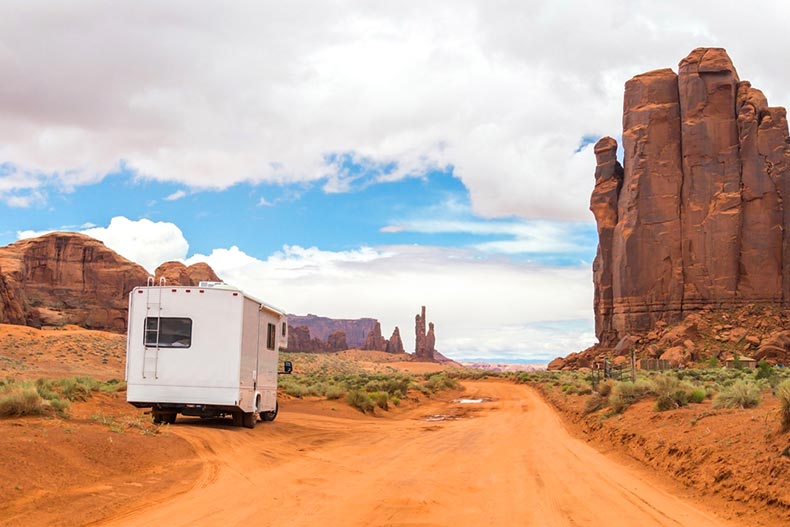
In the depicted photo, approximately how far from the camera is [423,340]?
17225cm

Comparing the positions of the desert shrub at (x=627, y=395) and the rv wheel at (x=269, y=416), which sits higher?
the desert shrub at (x=627, y=395)

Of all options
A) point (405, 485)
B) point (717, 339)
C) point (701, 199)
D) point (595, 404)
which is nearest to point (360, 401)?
point (595, 404)

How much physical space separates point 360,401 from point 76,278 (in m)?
87.5

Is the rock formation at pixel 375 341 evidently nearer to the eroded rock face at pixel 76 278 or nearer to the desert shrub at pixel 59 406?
the eroded rock face at pixel 76 278

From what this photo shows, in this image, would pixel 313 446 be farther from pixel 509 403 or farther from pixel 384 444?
pixel 509 403

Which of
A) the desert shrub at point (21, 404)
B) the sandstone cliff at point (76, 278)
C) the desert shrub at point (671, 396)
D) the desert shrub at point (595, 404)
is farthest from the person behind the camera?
the sandstone cliff at point (76, 278)

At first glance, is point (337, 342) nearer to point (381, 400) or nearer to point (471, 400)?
point (471, 400)

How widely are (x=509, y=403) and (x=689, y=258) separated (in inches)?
1965

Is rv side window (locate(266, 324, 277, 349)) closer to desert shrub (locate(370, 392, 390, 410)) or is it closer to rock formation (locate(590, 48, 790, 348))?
desert shrub (locate(370, 392, 390, 410))

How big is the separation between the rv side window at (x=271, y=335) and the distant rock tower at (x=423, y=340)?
151 metres

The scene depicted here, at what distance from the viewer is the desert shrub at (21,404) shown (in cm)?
1300

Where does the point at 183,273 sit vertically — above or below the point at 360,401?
above

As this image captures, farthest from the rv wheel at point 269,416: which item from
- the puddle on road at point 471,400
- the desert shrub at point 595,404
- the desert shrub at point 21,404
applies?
the puddle on road at point 471,400

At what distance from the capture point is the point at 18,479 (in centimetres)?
873
